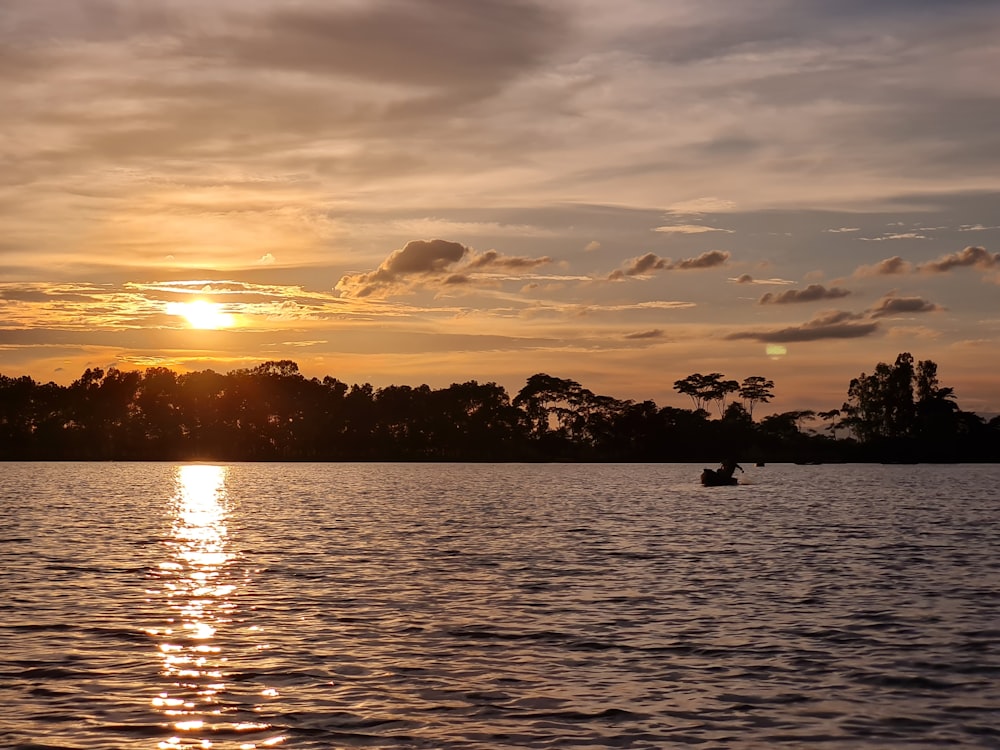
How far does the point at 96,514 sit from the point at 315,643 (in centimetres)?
6212

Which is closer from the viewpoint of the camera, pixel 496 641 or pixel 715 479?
pixel 496 641

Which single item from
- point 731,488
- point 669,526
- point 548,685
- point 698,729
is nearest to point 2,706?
point 548,685

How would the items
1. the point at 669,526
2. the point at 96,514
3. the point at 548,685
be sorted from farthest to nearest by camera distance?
1. the point at 96,514
2. the point at 669,526
3. the point at 548,685

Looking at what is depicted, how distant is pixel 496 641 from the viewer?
2836 cm

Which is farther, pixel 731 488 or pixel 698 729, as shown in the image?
pixel 731 488

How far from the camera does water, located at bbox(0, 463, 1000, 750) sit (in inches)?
786

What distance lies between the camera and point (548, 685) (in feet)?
76.7

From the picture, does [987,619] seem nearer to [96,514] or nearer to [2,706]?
[2,706]

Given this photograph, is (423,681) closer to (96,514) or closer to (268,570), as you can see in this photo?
(268,570)

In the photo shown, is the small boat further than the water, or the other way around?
the small boat

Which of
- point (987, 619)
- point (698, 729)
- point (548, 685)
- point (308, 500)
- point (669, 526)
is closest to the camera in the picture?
point (698, 729)

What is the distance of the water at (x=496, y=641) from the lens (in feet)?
65.5

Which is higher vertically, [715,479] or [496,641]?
[496,641]

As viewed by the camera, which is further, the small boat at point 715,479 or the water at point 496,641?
the small boat at point 715,479
